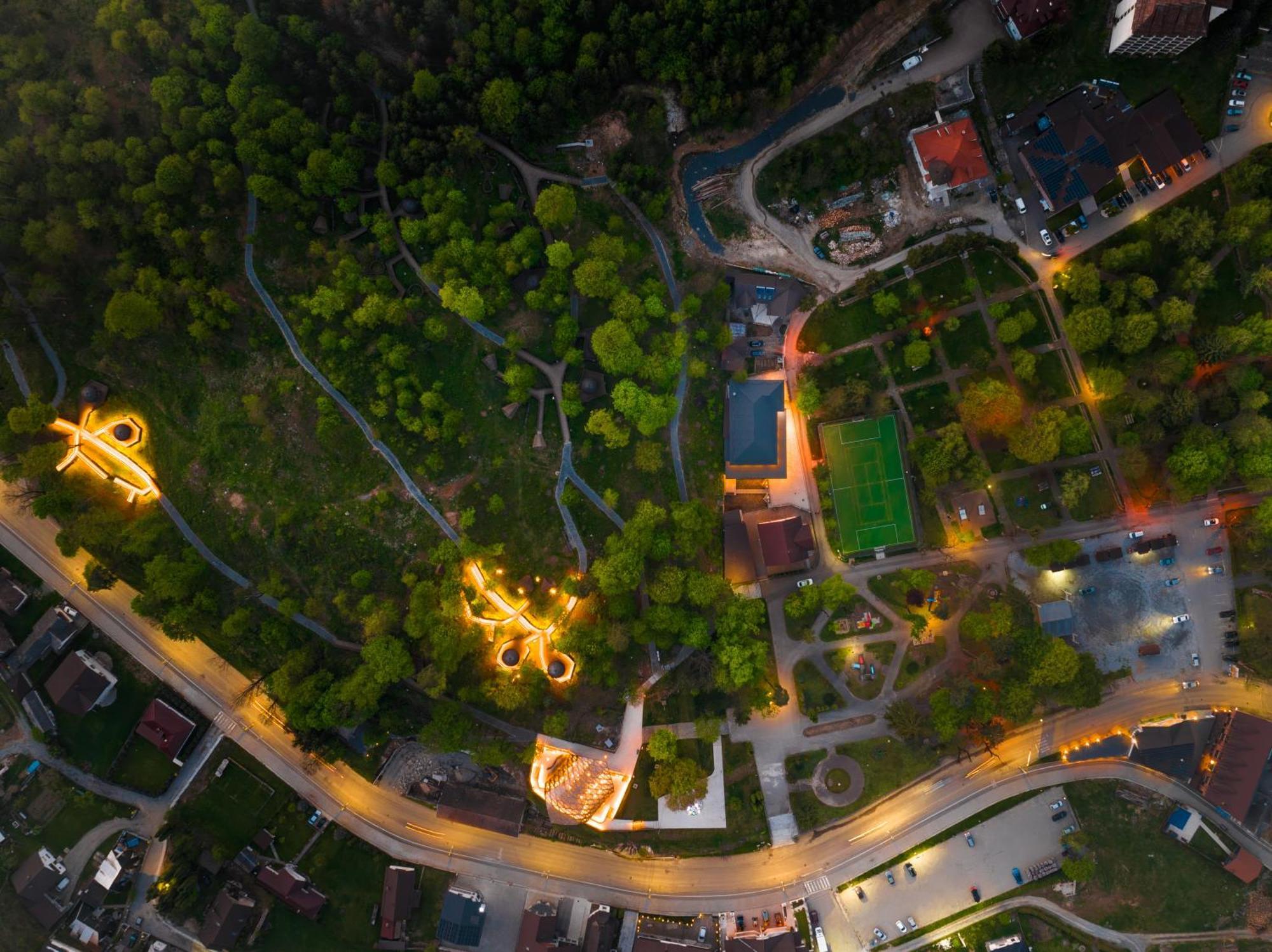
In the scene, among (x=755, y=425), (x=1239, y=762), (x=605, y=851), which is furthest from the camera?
(x=605, y=851)

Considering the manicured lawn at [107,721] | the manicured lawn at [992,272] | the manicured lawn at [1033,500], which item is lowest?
the manicured lawn at [107,721]

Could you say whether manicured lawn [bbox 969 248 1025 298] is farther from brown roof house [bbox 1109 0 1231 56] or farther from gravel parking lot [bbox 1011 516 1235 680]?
gravel parking lot [bbox 1011 516 1235 680]

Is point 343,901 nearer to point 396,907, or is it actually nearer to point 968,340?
point 396,907

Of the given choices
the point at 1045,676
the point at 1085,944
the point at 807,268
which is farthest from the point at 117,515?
the point at 1085,944

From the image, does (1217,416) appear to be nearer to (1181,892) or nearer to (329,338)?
(1181,892)

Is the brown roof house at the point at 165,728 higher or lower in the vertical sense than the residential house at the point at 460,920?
higher

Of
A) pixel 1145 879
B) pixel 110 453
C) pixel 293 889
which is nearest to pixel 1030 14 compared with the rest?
pixel 1145 879

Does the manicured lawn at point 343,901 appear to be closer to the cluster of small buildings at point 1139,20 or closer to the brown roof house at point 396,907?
the brown roof house at point 396,907

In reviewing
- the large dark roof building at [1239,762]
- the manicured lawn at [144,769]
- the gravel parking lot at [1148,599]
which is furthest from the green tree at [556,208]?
the large dark roof building at [1239,762]
